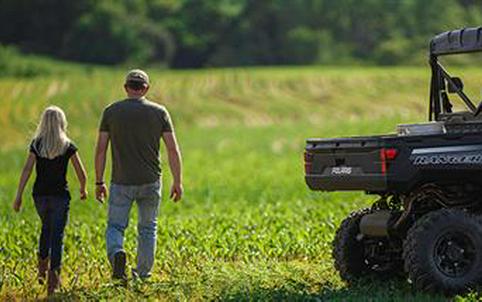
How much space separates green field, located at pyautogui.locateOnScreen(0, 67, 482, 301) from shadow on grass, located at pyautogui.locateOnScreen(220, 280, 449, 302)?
19 millimetres

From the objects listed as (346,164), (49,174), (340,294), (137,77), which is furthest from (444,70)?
(49,174)

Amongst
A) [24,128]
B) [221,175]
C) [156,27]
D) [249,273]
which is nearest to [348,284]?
[249,273]

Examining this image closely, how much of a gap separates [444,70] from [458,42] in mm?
339

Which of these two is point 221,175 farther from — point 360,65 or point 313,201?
point 360,65

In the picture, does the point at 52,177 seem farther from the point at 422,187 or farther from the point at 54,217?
the point at 422,187

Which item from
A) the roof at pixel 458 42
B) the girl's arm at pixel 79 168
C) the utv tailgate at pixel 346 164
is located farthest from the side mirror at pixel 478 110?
the girl's arm at pixel 79 168

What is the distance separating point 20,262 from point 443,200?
513cm

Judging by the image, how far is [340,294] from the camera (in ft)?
33.3

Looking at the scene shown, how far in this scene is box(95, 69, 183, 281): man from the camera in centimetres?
1086

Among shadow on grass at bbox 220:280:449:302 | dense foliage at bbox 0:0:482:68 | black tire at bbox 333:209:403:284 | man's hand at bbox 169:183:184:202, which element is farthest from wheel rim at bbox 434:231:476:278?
dense foliage at bbox 0:0:482:68

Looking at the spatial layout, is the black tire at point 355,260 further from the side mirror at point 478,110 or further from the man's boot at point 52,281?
the man's boot at point 52,281

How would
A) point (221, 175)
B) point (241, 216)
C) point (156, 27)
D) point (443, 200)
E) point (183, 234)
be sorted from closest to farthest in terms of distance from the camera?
point (443, 200)
point (183, 234)
point (241, 216)
point (221, 175)
point (156, 27)

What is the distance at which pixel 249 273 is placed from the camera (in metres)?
11.4

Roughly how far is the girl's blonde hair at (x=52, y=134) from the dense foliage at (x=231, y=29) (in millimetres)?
82113
